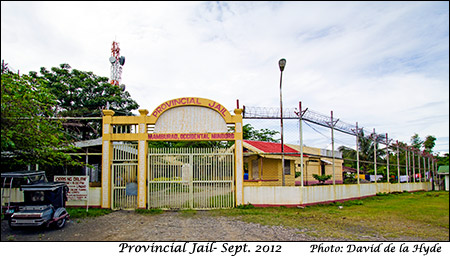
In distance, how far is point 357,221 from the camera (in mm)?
8984

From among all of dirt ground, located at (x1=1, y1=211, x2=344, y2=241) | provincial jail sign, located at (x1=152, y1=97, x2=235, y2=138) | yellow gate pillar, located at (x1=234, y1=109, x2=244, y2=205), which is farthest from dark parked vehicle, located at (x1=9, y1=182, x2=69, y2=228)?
yellow gate pillar, located at (x1=234, y1=109, x2=244, y2=205)

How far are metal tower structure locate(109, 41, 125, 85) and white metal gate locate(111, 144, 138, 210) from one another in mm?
15439

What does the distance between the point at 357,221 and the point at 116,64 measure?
75.0 feet

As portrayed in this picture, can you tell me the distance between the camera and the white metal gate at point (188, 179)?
1114cm

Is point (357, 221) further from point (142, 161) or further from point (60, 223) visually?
point (60, 223)

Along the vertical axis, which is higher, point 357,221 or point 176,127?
point 176,127

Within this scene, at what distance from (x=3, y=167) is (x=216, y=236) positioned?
9.97 m

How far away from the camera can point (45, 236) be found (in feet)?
23.4

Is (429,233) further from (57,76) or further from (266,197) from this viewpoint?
(57,76)

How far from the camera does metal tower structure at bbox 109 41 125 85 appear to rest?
25.2 meters

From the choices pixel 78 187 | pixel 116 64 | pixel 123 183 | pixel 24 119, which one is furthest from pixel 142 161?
pixel 116 64

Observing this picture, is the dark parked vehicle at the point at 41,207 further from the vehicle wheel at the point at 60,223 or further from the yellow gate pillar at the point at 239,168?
the yellow gate pillar at the point at 239,168

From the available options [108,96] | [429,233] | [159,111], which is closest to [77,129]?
[108,96]

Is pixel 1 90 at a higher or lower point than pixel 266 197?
higher
